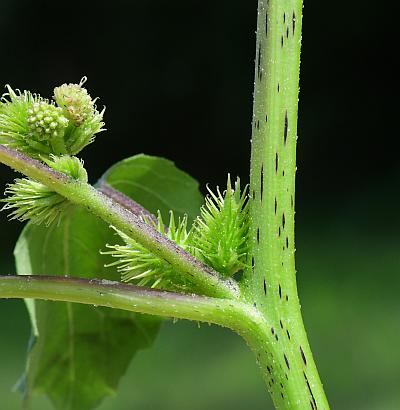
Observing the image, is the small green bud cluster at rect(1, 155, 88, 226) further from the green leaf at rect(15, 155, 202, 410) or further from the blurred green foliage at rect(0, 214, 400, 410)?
the blurred green foliage at rect(0, 214, 400, 410)

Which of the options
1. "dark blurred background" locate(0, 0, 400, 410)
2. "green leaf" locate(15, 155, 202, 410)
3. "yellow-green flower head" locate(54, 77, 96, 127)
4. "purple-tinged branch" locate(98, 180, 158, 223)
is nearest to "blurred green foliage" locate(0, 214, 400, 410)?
"dark blurred background" locate(0, 0, 400, 410)

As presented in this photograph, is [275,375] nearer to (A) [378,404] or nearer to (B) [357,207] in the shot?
(A) [378,404]

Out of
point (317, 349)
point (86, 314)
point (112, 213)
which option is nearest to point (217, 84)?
point (317, 349)

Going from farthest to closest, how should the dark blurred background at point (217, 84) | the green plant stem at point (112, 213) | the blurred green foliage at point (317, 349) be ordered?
the dark blurred background at point (217, 84) < the blurred green foliage at point (317, 349) < the green plant stem at point (112, 213)

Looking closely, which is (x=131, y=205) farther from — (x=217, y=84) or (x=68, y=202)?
(x=217, y=84)

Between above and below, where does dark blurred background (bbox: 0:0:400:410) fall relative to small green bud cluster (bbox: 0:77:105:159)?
above

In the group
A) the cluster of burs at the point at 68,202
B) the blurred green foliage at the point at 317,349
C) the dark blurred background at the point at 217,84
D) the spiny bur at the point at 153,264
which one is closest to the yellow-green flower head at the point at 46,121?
the cluster of burs at the point at 68,202

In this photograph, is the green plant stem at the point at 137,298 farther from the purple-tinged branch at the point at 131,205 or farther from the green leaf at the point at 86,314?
the green leaf at the point at 86,314
